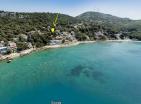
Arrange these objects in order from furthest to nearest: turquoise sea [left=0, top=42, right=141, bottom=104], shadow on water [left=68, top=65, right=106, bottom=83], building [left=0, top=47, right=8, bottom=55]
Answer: building [left=0, top=47, right=8, bottom=55]
shadow on water [left=68, top=65, right=106, bottom=83]
turquoise sea [left=0, top=42, right=141, bottom=104]

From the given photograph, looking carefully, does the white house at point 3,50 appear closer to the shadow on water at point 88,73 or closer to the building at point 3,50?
the building at point 3,50

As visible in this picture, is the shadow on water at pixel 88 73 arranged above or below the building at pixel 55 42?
above

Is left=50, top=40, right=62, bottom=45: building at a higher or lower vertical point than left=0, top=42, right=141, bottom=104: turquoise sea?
lower

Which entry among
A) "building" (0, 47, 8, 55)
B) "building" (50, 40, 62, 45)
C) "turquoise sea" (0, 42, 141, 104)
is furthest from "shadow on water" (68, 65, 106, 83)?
"building" (50, 40, 62, 45)

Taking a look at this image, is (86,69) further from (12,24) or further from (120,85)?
(12,24)

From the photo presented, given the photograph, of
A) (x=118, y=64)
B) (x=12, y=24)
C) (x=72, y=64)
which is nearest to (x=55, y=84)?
(x=72, y=64)

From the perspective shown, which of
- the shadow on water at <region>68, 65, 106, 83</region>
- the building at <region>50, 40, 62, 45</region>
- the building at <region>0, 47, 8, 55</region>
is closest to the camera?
the shadow on water at <region>68, 65, 106, 83</region>

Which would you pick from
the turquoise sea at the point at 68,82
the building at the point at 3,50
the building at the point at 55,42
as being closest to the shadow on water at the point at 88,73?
the turquoise sea at the point at 68,82

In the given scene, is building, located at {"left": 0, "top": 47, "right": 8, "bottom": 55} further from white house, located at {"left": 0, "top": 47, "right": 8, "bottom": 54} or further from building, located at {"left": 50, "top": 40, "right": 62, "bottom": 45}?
building, located at {"left": 50, "top": 40, "right": 62, "bottom": 45}
